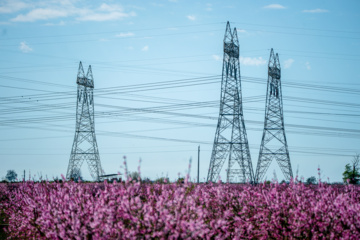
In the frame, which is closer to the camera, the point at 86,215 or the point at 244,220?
the point at 86,215

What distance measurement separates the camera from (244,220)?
11664mm

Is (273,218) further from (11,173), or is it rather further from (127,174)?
(11,173)

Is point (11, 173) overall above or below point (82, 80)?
below

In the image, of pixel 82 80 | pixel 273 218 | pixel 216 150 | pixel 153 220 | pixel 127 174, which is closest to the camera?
pixel 153 220

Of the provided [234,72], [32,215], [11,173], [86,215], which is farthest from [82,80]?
[11,173]

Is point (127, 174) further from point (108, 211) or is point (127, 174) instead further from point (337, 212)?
point (337, 212)

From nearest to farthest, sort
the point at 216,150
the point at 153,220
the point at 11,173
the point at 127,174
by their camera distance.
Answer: the point at 153,220, the point at 127,174, the point at 216,150, the point at 11,173

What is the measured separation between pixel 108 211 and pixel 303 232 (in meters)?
4.92

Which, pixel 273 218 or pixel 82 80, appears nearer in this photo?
pixel 273 218

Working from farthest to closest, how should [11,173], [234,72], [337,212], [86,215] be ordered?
[11,173]
[234,72]
[337,212]
[86,215]

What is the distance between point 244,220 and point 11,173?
179161 mm

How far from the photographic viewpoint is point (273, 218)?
9.88m

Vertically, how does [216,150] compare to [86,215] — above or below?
above

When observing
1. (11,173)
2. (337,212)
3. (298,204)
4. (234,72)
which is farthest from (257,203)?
(11,173)
